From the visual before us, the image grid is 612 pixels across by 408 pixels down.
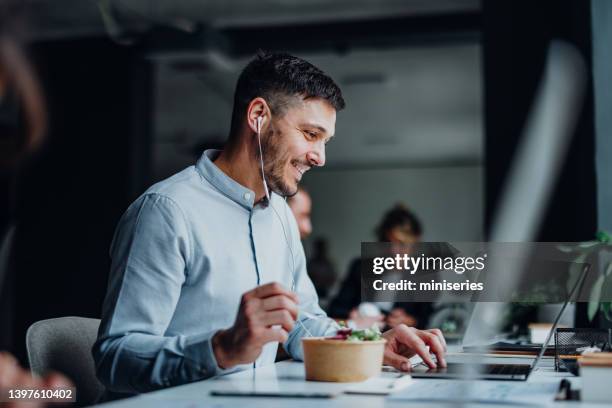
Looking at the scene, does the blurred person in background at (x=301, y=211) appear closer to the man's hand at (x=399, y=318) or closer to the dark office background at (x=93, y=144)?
the man's hand at (x=399, y=318)

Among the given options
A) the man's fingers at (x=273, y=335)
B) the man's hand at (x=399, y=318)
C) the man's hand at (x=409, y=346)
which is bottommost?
the man's hand at (x=399, y=318)

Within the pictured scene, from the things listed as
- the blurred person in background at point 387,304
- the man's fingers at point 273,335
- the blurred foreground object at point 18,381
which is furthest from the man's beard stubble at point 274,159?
the blurred person in background at point 387,304

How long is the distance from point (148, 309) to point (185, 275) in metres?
0.16

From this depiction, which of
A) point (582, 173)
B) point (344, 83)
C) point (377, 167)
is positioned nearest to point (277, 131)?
point (582, 173)

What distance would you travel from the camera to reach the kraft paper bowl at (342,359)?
51.5 inches

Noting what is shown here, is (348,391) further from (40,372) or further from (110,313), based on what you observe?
(40,372)

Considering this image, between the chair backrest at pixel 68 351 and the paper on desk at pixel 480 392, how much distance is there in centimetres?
85

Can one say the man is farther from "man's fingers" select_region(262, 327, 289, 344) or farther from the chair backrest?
the chair backrest

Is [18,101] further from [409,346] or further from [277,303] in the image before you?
[409,346]

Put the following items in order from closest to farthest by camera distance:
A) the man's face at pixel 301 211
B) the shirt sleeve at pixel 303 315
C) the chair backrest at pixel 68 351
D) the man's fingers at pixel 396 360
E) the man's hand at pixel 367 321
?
the man's fingers at pixel 396 360 → the chair backrest at pixel 68 351 → the shirt sleeve at pixel 303 315 → the man's hand at pixel 367 321 → the man's face at pixel 301 211

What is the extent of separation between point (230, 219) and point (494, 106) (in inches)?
105

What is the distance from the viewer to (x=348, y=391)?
1.19 meters

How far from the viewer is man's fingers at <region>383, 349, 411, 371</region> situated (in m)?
1.51

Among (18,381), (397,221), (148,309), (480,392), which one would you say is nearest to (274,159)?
(148,309)
